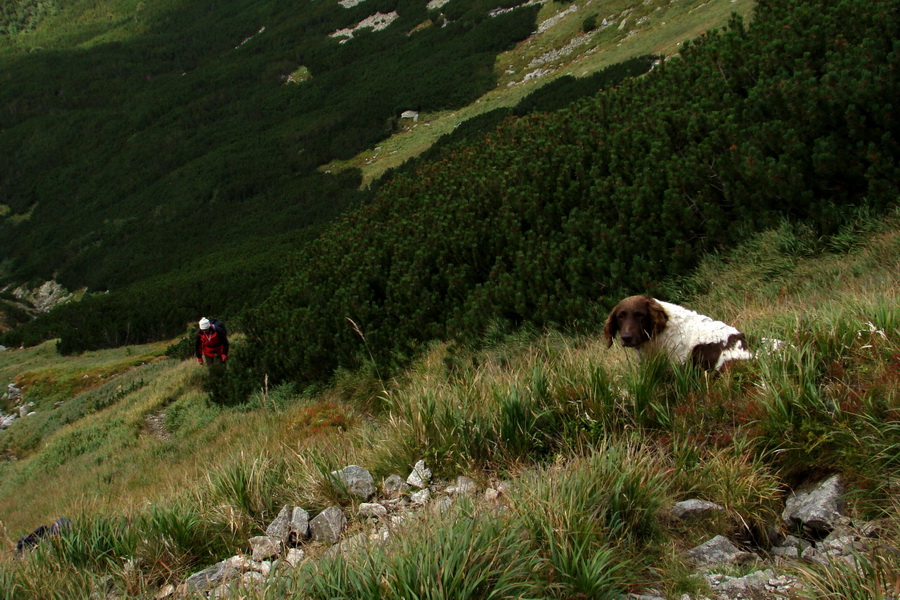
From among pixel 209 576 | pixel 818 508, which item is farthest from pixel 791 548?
pixel 209 576

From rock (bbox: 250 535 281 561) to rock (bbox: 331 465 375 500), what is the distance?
1.58ft

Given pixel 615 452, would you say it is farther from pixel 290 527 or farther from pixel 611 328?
pixel 290 527

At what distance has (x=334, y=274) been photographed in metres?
11.4

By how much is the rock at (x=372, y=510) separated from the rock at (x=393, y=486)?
178mm

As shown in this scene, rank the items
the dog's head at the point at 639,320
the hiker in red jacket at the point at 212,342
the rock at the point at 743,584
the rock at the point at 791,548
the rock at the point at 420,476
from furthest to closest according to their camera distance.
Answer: the hiker in red jacket at the point at 212,342 < the dog's head at the point at 639,320 < the rock at the point at 420,476 < the rock at the point at 791,548 < the rock at the point at 743,584

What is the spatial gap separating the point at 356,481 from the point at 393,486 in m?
0.22

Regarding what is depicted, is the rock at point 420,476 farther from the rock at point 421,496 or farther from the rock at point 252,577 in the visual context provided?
the rock at point 252,577

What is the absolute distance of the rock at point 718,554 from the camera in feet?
9.06

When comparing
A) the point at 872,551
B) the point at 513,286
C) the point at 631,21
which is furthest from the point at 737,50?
the point at 631,21

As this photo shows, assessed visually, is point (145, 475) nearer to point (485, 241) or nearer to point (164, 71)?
point (485, 241)

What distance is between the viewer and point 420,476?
3.97m

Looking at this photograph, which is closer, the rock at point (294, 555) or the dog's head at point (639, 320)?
the rock at point (294, 555)

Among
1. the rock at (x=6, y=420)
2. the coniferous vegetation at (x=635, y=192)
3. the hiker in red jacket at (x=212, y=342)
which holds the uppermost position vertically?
the coniferous vegetation at (x=635, y=192)

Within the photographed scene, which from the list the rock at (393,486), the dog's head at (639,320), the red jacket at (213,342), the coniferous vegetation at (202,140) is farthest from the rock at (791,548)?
the coniferous vegetation at (202,140)
